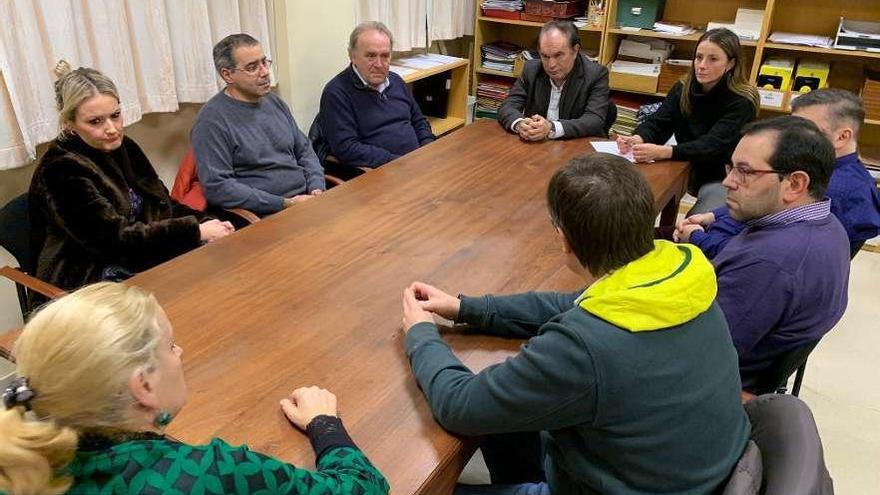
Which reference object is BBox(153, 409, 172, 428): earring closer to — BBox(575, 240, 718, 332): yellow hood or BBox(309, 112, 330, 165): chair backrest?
BBox(575, 240, 718, 332): yellow hood

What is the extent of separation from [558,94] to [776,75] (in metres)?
1.53

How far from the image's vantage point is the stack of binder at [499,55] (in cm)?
471

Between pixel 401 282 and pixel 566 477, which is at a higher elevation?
pixel 401 282

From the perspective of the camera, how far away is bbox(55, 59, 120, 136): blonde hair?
1.99m

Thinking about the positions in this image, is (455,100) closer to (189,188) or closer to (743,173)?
(189,188)

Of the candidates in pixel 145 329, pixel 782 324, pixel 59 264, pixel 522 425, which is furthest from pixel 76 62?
pixel 782 324

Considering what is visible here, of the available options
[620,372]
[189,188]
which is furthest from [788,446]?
[189,188]

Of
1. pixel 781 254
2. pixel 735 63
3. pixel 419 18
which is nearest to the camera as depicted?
pixel 781 254

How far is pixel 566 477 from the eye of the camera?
1239mm

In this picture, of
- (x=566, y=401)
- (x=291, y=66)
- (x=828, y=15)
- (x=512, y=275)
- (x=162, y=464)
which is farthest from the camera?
(x=828, y=15)

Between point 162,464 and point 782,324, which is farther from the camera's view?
point 782,324

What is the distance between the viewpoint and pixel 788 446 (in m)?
1.08

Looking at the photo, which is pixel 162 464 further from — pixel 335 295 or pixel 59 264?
pixel 59 264

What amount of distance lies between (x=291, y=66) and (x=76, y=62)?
109 cm
